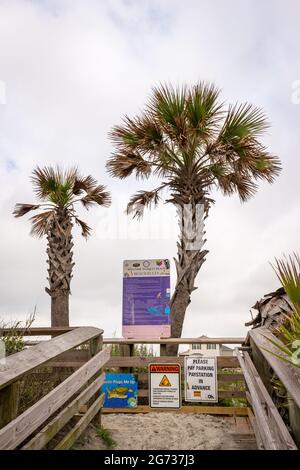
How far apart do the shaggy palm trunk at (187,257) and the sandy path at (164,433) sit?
3.90 meters

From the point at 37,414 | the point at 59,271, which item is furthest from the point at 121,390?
the point at 59,271

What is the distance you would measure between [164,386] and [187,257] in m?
4.07

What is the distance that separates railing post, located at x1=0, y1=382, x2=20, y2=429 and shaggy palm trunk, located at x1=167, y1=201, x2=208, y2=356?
8465 millimetres

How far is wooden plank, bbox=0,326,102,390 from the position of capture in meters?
3.01

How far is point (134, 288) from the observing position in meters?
9.48

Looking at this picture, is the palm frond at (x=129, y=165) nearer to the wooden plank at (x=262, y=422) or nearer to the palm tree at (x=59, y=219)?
the palm tree at (x=59, y=219)

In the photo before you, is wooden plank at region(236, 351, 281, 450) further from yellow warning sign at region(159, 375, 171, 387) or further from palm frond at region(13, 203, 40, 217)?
palm frond at region(13, 203, 40, 217)

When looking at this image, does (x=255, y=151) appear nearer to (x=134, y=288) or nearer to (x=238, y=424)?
(x=134, y=288)

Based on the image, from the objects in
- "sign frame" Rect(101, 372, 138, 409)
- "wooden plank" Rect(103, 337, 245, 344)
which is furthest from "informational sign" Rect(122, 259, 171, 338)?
"sign frame" Rect(101, 372, 138, 409)

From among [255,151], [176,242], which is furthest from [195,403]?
[255,151]

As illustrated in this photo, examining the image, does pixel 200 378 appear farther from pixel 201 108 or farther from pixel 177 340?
pixel 201 108

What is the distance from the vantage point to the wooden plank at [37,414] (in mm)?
2920

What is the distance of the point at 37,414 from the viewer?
134 inches
